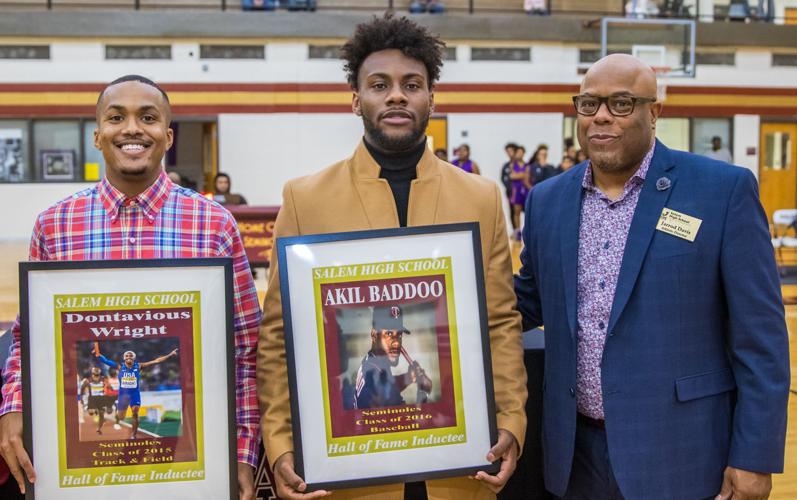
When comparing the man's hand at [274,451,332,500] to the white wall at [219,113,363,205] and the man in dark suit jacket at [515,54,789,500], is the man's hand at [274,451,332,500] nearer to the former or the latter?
the man in dark suit jacket at [515,54,789,500]

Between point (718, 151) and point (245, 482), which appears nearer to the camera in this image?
point (245, 482)

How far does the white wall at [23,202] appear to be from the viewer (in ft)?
52.0

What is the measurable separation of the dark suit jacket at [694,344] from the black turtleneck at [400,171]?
1.51ft

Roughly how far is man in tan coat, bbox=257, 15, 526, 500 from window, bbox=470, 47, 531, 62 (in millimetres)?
15475

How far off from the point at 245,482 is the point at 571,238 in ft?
3.35

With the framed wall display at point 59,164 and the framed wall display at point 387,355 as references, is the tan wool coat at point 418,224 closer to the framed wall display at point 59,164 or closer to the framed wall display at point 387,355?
the framed wall display at point 387,355

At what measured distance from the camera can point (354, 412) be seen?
6.46 ft

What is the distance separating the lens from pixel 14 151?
15953 mm

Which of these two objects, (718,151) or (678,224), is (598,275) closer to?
(678,224)

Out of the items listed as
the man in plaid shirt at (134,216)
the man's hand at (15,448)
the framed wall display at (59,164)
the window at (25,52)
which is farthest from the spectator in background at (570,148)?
the man's hand at (15,448)

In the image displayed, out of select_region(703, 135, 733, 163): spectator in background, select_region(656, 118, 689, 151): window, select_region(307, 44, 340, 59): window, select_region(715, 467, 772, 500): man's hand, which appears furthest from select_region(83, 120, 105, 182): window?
select_region(715, 467, 772, 500): man's hand

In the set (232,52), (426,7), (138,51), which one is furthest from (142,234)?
(426,7)

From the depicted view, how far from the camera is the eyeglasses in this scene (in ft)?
6.96

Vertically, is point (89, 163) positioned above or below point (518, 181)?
above
